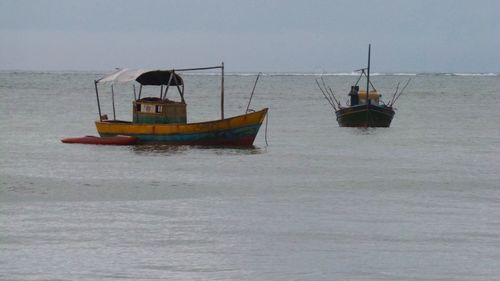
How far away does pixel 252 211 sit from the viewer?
17.5m

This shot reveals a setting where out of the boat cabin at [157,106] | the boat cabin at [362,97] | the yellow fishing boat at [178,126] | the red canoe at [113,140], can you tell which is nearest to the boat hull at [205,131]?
the yellow fishing boat at [178,126]

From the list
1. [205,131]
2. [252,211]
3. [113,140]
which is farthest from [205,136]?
[252,211]

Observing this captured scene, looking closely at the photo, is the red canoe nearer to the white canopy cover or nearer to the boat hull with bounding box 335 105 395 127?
the white canopy cover

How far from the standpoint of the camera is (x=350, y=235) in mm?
14914

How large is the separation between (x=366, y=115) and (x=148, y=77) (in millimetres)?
11109

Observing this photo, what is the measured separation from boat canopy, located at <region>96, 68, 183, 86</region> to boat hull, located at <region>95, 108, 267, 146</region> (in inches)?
57.1

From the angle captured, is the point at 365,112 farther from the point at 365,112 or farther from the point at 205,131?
the point at 205,131

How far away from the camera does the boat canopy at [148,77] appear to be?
30.3m

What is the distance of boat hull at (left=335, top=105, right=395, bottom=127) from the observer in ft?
130

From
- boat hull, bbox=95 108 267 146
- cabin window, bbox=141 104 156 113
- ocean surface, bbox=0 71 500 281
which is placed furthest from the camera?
cabin window, bbox=141 104 156 113

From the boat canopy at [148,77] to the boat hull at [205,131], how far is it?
4.76ft

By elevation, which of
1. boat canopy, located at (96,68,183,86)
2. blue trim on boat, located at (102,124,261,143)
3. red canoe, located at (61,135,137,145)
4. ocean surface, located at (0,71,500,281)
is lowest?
ocean surface, located at (0,71,500,281)

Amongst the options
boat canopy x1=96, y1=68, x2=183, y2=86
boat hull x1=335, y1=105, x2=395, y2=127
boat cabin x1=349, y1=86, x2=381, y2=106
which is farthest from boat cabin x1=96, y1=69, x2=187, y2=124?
boat cabin x1=349, y1=86, x2=381, y2=106

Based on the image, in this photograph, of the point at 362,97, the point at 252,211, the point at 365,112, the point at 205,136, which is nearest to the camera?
the point at 252,211
